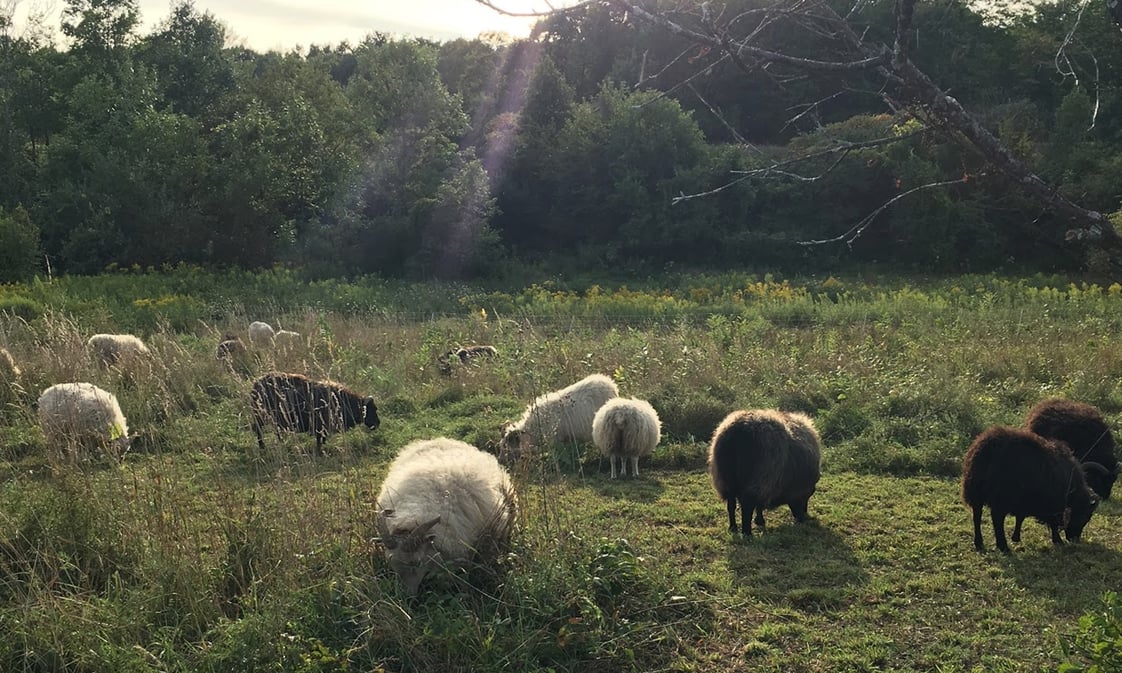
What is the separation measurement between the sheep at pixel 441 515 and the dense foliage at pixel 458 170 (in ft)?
Answer: 61.0

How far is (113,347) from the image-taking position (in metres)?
11.0

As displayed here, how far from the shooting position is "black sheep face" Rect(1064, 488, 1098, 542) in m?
5.72

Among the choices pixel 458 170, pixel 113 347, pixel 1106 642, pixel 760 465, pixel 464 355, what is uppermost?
pixel 458 170

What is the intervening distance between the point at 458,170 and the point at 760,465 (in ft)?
73.6

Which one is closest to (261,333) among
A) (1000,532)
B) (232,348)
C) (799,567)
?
(232,348)

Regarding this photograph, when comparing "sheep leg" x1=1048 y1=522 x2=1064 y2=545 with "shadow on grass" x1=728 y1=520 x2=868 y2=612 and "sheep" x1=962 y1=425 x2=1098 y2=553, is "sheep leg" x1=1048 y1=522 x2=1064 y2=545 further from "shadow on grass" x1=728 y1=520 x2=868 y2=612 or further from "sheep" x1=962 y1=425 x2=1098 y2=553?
"shadow on grass" x1=728 y1=520 x2=868 y2=612

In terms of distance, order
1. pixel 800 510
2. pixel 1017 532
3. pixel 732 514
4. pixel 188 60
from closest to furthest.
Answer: pixel 1017 532
pixel 732 514
pixel 800 510
pixel 188 60

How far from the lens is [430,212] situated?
25938 mm

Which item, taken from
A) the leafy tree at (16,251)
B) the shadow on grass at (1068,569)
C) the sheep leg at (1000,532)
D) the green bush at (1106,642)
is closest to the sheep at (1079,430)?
the shadow on grass at (1068,569)

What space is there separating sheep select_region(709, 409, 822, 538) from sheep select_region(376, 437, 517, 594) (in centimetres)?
189

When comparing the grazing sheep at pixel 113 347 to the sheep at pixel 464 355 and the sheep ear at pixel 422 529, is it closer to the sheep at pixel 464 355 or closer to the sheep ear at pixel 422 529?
the sheep at pixel 464 355

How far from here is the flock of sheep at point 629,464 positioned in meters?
4.70

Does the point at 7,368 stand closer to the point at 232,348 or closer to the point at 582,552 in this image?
the point at 232,348

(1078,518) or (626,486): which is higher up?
(1078,518)
